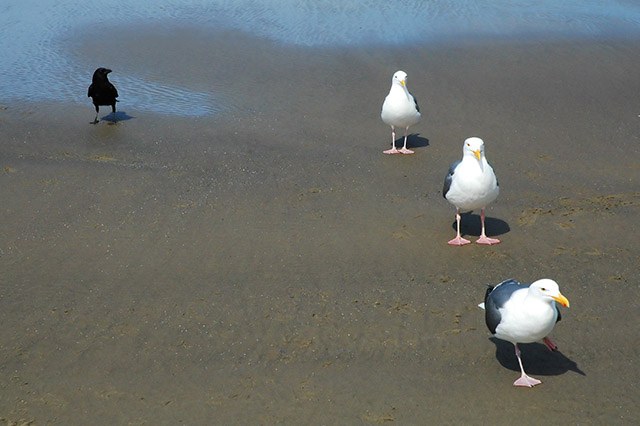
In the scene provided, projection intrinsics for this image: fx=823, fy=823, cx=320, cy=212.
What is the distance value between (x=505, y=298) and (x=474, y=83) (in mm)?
6752

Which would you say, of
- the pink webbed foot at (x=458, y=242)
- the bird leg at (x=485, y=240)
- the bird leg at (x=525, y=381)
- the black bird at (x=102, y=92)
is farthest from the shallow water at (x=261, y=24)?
the bird leg at (x=525, y=381)

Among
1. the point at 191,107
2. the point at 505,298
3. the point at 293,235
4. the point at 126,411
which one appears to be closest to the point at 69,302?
the point at 126,411

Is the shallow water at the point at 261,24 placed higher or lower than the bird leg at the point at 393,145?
higher

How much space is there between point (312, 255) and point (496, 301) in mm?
2058

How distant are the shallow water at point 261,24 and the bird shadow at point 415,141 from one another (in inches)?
116

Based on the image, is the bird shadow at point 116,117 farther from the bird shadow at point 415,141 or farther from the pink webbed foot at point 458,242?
the pink webbed foot at point 458,242

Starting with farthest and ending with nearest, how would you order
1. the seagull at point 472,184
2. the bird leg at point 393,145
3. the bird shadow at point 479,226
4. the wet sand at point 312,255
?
the bird leg at point 393,145
the bird shadow at point 479,226
the seagull at point 472,184
the wet sand at point 312,255

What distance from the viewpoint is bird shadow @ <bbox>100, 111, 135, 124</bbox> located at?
1070cm

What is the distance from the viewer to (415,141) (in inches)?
404

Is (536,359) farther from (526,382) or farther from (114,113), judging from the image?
(114,113)

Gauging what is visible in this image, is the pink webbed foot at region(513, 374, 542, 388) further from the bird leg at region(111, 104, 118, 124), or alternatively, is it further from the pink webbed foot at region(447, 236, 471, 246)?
the bird leg at region(111, 104, 118, 124)

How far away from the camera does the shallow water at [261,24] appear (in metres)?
12.3

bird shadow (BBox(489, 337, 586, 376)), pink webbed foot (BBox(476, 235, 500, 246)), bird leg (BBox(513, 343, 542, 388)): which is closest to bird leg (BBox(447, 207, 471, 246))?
pink webbed foot (BBox(476, 235, 500, 246))

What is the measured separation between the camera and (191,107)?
440 inches
